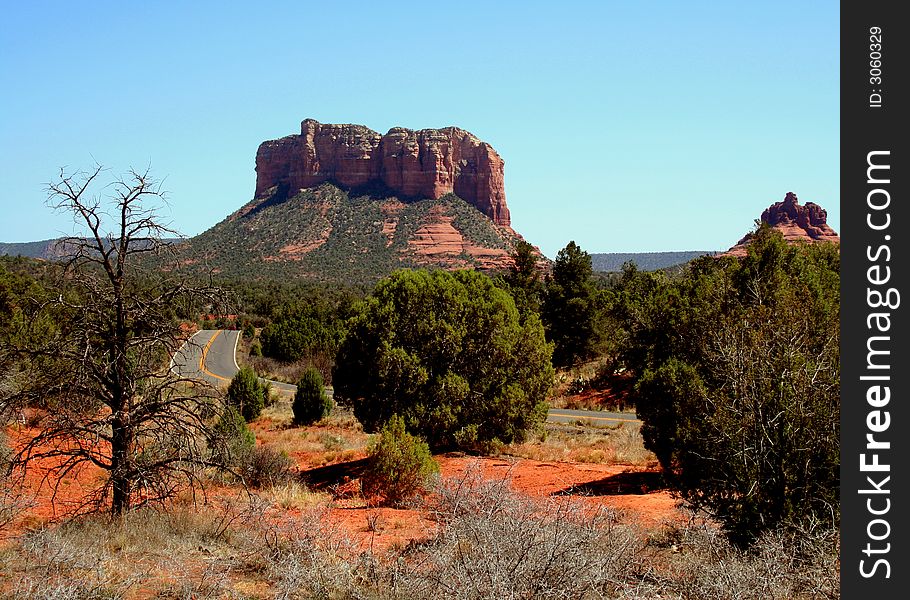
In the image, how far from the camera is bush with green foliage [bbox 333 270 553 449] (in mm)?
18078

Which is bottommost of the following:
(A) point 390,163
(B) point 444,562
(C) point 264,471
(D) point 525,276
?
(C) point 264,471

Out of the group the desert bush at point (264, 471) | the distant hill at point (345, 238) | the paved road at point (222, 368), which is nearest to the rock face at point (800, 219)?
the distant hill at point (345, 238)

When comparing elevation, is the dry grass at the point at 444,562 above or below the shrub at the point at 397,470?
above

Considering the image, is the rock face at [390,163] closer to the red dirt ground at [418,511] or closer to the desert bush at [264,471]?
the red dirt ground at [418,511]

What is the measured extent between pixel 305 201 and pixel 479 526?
11755 centimetres

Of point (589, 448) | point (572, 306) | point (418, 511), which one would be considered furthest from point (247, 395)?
point (572, 306)

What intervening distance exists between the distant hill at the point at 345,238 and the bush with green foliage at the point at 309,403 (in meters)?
62.6

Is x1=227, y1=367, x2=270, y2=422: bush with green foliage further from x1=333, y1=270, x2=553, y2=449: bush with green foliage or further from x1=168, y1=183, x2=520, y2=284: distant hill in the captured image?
x1=168, y1=183, x2=520, y2=284: distant hill

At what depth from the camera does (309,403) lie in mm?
26703

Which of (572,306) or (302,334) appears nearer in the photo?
(572,306)

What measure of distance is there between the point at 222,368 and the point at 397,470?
118 ft

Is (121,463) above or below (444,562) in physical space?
above

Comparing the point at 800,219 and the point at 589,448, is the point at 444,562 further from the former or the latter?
the point at 800,219

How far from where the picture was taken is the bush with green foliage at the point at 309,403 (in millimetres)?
26766
